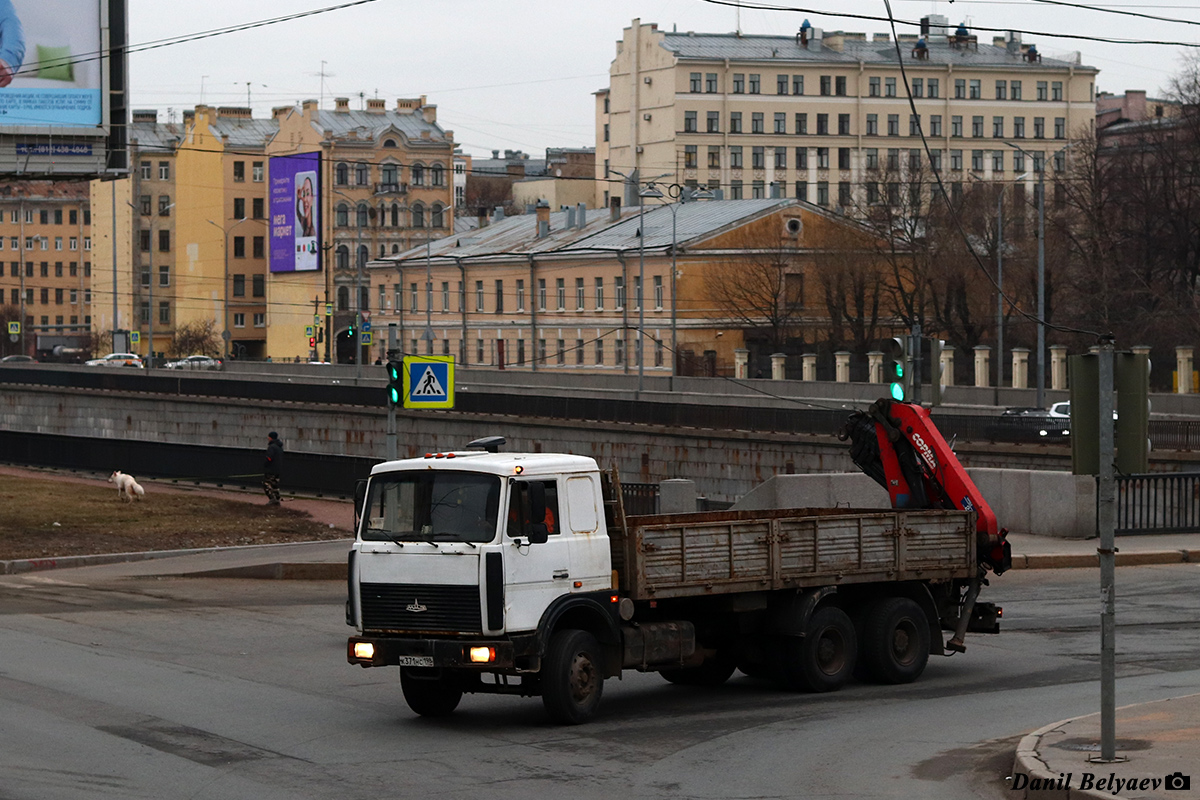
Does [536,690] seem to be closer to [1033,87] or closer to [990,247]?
[990,247]

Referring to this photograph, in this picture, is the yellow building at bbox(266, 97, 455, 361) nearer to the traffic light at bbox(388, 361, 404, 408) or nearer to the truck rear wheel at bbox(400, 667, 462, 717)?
the traffic light at bbox(388, 361, 404, 408)

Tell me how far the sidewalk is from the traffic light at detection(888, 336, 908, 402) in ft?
17.5

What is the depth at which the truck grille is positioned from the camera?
1273 centimetres

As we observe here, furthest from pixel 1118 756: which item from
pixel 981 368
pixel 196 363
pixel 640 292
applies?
pixel 196 363

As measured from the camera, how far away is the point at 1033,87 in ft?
429

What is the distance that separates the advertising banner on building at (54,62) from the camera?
141 feet

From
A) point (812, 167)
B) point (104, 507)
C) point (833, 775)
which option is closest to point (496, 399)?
point (104, 507)

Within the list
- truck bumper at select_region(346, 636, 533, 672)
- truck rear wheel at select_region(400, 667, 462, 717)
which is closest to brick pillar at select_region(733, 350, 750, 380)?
truck rear wheel at select_region(400, 667, 462, 717)

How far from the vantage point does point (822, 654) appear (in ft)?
49.3

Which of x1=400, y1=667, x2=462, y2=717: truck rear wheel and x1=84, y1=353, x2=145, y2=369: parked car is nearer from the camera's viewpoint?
x1=400, y1=667, x2=462, y2=717: truck rear wheel

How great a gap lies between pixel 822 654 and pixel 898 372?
3973 mm

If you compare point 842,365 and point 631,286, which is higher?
point 631,286

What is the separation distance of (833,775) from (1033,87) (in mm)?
127114

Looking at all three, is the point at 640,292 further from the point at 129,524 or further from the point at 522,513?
the point at 522,513
